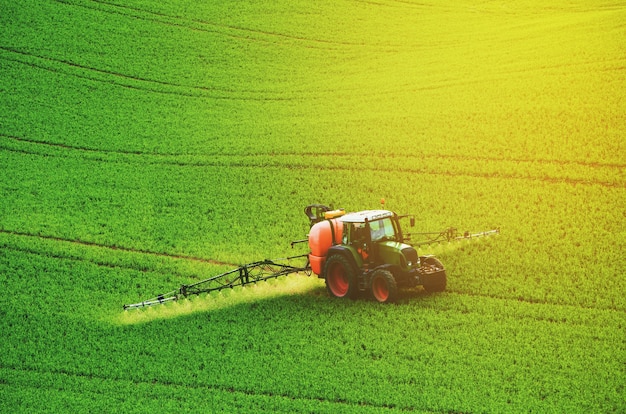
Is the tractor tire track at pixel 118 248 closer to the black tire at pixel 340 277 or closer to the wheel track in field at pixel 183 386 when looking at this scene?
the black tire at pixel 340 277

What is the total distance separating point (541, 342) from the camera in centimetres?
1683

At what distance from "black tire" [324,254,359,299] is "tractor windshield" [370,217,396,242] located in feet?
3.31

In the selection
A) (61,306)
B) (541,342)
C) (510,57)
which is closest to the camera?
(541,342)

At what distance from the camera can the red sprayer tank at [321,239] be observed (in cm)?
1961

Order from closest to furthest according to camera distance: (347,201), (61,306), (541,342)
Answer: (541,342), (61,306), (347,201)

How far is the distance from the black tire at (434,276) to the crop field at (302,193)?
46 centimetres

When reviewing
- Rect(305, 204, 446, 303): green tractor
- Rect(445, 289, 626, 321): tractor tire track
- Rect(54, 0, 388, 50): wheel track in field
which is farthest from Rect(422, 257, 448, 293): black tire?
Rect(54, 0, 388, 50): wheel track in field

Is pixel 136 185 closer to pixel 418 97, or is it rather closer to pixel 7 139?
pixel 7 139

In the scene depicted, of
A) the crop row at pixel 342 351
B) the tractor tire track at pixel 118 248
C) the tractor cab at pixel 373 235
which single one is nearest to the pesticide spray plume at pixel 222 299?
the crop row at pixel 342 351

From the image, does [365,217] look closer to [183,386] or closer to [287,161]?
[183,386]

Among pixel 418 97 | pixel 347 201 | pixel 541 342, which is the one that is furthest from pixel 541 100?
pixel 541 342

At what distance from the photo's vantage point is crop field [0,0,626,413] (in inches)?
637

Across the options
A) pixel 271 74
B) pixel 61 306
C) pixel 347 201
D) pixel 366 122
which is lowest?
pixel 61 306

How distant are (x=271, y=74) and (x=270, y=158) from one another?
13.4m
